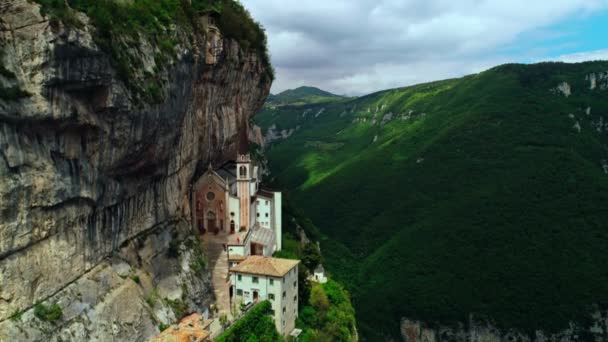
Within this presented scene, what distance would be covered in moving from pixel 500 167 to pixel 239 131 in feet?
306

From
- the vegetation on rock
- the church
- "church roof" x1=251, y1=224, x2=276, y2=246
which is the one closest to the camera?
the vegetation on rock

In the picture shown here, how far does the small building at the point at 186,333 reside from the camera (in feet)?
112

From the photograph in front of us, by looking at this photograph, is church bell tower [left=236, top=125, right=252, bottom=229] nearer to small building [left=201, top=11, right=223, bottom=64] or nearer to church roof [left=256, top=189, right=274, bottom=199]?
church roof [left=256, top=189, right=274, bottom=199]

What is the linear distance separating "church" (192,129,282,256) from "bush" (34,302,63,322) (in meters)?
23.5

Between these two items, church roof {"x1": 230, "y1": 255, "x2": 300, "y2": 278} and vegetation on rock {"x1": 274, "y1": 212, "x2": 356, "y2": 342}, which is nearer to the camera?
church roof {"x1": 230, "y1": 255, "x2": 300, "y2": 278}

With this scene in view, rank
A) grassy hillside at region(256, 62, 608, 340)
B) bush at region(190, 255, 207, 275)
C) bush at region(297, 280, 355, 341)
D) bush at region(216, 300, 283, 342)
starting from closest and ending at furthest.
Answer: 1. bush at region(216, 300, 283, 342)
2. bush at region(190, 255, 207, 275)
3. bush at region(297, 280, 355, 341)
4. grassy hillside at region(256, 62, 608, 340)

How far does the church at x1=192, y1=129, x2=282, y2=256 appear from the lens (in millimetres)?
51688

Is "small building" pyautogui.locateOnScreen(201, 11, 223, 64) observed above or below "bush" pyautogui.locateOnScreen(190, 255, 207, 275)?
above

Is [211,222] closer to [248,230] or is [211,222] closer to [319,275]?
[248,230]

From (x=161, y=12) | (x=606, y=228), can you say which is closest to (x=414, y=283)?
(x=606, y=228)

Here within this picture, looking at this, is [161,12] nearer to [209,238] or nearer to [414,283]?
[209,238]

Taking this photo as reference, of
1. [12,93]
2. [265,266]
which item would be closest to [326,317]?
[265,266]

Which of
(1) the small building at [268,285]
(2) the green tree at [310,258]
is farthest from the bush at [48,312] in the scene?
(2) the green tree at [310,258]

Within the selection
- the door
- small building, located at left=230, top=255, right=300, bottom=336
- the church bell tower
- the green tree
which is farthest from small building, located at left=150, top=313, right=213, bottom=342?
the green tree
